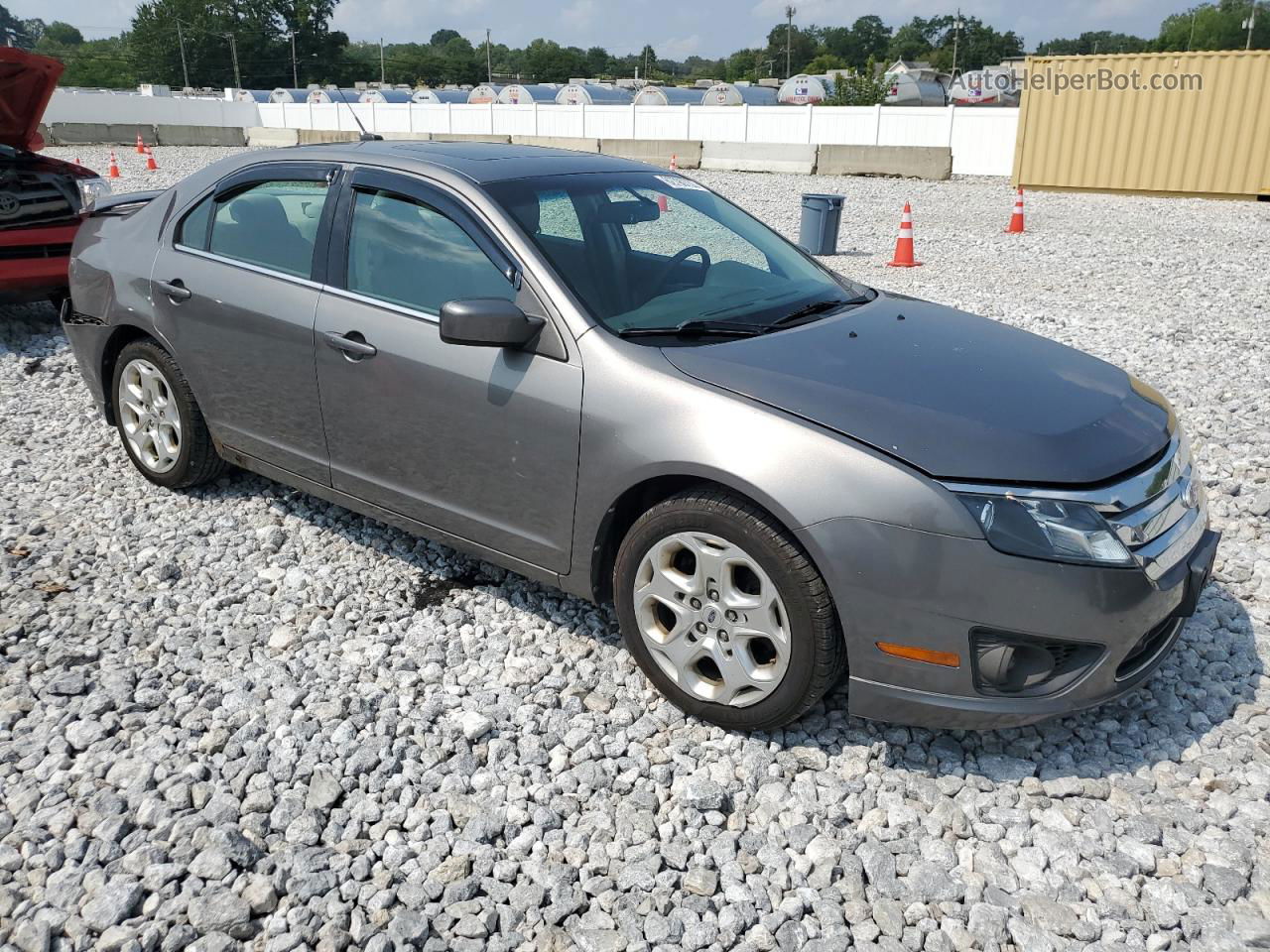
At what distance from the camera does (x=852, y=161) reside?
23750 millimetres

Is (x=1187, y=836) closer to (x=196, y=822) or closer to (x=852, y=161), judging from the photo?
(x=196, y=822)

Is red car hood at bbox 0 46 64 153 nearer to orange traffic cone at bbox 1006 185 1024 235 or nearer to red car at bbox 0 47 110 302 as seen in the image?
red car at bbox 0 47 110 302

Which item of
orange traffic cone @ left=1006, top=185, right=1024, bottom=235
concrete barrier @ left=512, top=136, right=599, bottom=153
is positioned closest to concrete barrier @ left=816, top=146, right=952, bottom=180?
concrete barrier @ left=512, top=136, right=599, bottom=153

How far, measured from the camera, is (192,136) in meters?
36.2

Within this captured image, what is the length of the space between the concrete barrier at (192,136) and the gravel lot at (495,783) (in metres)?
36.0

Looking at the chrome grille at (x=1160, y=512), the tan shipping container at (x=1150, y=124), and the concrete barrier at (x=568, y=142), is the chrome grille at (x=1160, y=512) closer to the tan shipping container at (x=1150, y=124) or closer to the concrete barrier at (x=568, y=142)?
the tan shipping container at (x=1150, y=124)

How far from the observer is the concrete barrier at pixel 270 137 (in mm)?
33562

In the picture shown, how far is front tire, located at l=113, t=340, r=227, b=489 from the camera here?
15.3 feet

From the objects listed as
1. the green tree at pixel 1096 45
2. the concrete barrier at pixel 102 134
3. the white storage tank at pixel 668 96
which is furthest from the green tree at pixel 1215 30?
the concrete barrier at pixel 102 134

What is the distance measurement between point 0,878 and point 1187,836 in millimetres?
3188

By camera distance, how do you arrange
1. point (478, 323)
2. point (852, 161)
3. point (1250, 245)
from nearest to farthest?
point (478, 323)
point (1250, 245)
point (852, 161)

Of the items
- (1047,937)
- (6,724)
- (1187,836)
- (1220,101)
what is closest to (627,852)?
(1047,937)

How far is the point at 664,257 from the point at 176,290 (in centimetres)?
226

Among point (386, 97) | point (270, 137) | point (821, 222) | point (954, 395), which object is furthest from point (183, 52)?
point (954, 395)
